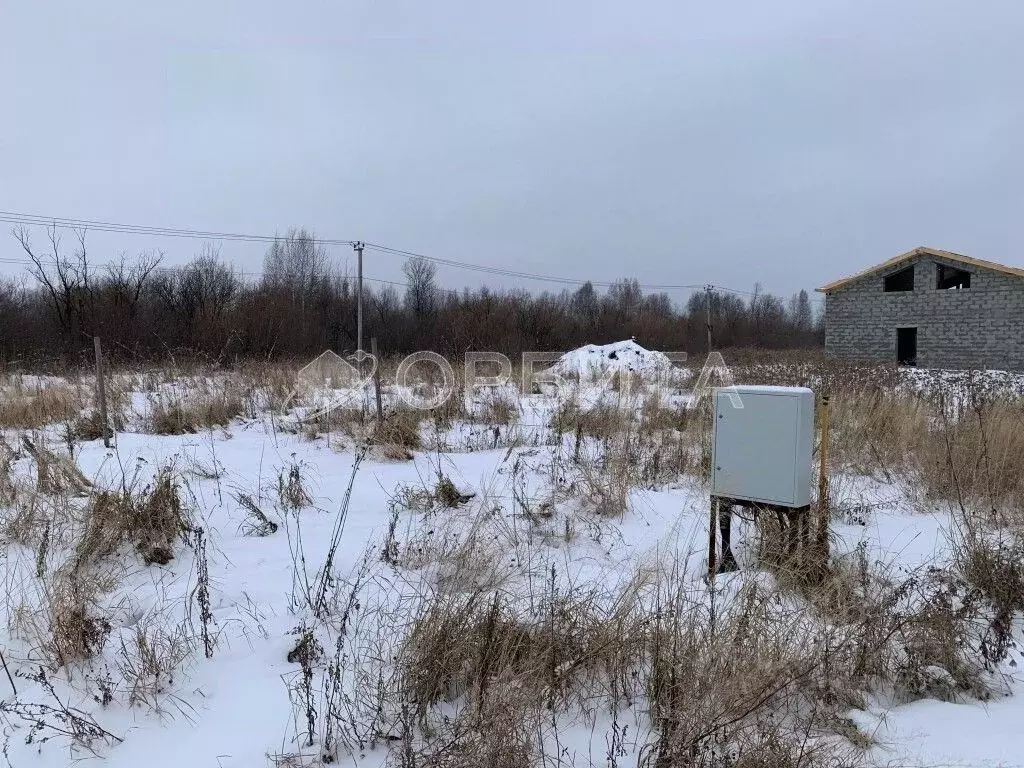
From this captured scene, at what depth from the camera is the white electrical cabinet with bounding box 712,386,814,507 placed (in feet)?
9.86

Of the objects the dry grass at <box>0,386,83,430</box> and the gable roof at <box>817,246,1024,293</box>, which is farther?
the gable roof at <box>817,246,1024,293</box>

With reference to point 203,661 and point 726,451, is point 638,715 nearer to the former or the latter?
point 726,451

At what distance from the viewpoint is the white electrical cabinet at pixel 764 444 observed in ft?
9.86

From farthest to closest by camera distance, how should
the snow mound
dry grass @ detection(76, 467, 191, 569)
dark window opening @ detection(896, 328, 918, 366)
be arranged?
dark window opening @ detection(896, 328, 918, 366), the snow mound, dry grass @ detection(76, 467, 191, 569)

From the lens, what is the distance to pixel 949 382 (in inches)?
396

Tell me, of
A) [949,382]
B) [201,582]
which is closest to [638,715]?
[201,582]

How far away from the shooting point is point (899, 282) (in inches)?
808

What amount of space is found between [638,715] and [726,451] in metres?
1.49

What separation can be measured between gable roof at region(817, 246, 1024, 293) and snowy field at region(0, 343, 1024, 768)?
18.0 metres

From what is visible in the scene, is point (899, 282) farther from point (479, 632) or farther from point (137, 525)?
point (137, 525)

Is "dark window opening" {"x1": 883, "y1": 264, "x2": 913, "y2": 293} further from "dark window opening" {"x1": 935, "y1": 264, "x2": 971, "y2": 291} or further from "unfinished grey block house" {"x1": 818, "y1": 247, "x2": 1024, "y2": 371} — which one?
"dark window opening" {"x1": 935, "y1": 264, "x2": 971, "y2": 291}
